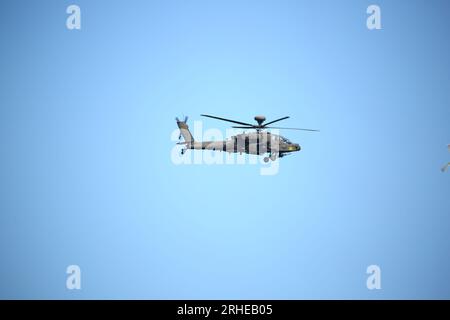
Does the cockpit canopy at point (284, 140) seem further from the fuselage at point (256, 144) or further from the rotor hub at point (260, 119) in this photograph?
the rotor hub at point (260, 119)

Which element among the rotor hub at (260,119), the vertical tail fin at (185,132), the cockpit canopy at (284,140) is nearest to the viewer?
the rotor hub at (260,119)

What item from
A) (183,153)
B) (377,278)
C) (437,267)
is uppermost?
(183,153)

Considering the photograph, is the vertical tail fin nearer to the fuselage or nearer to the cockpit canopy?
the fuselage

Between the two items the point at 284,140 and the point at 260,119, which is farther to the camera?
the point at 284,140

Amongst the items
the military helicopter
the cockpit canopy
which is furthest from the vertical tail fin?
the cockpit canopy

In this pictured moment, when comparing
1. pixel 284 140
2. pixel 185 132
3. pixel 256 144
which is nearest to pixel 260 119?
pixel 256 144

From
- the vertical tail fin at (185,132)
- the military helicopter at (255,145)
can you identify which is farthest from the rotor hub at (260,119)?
the vertical tail fin at (185,132)

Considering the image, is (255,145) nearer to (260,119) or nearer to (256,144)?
(256,144)

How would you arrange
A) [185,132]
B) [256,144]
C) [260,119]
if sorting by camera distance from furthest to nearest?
[185,132] → [256,144] → [260,119]
